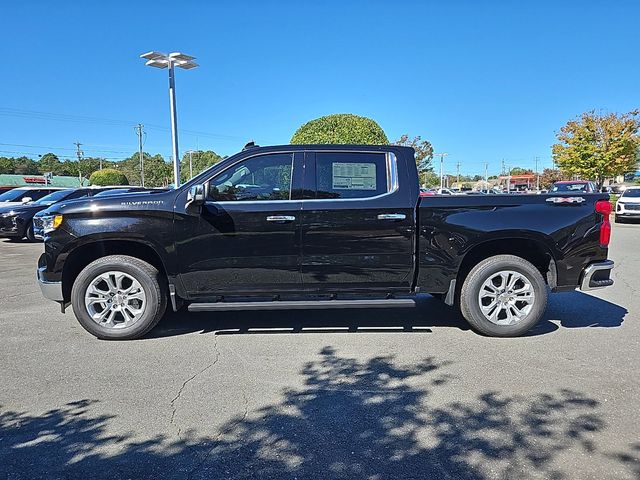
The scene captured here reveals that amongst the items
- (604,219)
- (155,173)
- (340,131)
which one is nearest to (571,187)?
(340,131)

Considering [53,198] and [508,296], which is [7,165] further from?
[508,296]

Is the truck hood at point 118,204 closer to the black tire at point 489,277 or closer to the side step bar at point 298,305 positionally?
the side step bar at point 298,305

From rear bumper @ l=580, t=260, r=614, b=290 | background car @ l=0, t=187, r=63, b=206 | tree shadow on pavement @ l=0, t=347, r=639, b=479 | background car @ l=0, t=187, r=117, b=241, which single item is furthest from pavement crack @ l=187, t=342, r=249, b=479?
background car @ l=0, t=187, r=63, b=206

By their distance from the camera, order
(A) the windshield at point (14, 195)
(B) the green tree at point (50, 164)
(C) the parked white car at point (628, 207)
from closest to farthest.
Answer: (A) the windshield at point (14, 195)
(C) the parked white car at point (628, 207)
(B) the green tree at point (50, 164)

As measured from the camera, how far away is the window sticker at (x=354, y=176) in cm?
474

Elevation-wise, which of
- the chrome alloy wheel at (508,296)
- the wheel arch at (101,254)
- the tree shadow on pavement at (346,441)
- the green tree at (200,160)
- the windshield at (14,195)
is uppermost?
the green tree at (200,160)

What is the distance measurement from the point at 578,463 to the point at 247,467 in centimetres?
191

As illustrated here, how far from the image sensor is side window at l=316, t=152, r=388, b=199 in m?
4.71

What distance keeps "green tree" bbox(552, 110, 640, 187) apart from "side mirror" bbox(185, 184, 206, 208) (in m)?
34.2

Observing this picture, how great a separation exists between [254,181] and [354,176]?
41.4 inches

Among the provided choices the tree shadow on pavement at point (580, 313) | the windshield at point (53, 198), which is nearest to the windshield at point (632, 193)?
the tree shadow on pavement at point (580, 313)

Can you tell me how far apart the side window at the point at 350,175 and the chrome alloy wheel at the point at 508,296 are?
1521mm

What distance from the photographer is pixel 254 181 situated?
4719mm

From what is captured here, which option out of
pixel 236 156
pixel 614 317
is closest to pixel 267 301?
pixel 236 156
